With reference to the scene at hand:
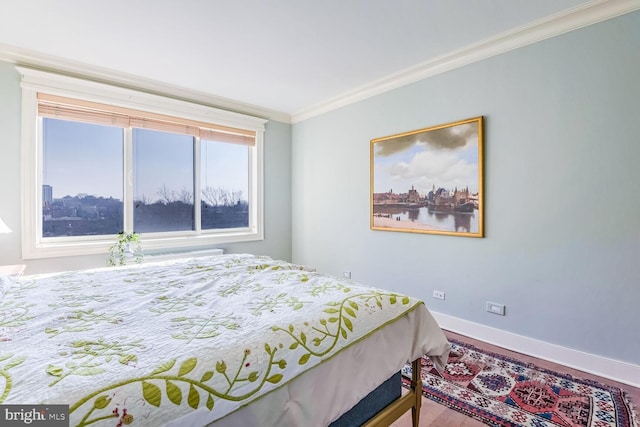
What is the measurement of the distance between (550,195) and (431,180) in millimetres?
989

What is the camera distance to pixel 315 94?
388cm

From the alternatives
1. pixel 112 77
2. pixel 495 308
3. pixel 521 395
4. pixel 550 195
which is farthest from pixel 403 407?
pixel 112 77

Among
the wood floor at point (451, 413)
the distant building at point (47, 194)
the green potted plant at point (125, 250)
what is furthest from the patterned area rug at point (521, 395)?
the distant building at point (47, 194)

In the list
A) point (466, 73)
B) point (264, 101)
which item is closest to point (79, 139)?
point (264, 101)

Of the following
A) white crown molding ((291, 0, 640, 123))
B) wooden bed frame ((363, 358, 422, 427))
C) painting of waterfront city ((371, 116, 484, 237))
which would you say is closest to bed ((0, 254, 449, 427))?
wooden bed frame ((363, 358, 422, 427))

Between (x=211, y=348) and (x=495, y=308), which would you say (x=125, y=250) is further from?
(x=495, y=308)

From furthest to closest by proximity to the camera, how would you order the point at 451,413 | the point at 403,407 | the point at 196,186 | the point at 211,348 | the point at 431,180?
1. the point at 196,186
2. the point at 431,180
3. the point at 451,413
4. the point at 403,407
5. the point at 211,348

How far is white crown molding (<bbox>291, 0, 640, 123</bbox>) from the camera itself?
2.15 metres

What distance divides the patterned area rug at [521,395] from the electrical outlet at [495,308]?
1.33 ft

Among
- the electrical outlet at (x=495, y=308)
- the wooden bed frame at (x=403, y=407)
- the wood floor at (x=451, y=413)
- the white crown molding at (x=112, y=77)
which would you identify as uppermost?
the white crown molding at (x=112, y=77)

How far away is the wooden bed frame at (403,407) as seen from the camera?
1.43m

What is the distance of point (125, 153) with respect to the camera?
3.52 m

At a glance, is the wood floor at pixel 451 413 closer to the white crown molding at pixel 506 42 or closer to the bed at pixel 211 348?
Result: the bed at pixel 211 348

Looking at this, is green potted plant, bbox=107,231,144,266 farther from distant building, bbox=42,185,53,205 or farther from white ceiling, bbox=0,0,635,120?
white ceiling, bbox=0,0,635,120
